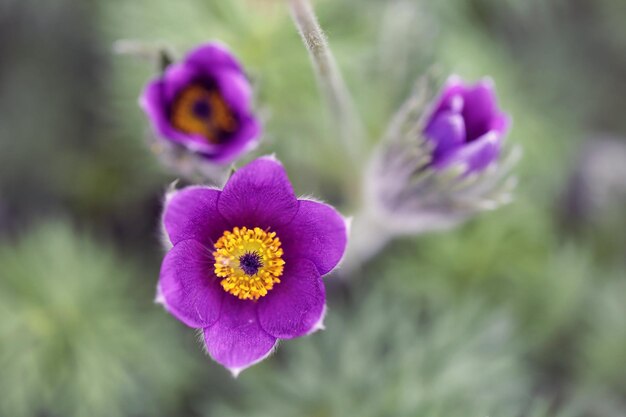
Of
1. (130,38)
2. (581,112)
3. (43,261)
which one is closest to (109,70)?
(130,38)

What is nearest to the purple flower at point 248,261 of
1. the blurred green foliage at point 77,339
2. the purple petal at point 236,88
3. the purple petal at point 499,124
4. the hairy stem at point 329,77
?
the hairy stem at point 329,77

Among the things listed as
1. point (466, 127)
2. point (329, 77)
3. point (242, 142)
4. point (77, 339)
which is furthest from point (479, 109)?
point (77, 339)

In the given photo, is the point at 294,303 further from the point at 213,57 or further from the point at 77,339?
the point at 77,339

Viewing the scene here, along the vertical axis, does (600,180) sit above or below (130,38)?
below

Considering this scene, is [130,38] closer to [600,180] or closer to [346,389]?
[346,389]

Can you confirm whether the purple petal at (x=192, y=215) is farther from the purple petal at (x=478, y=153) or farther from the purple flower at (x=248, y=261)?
the purple petal at (x=478, y=153)
